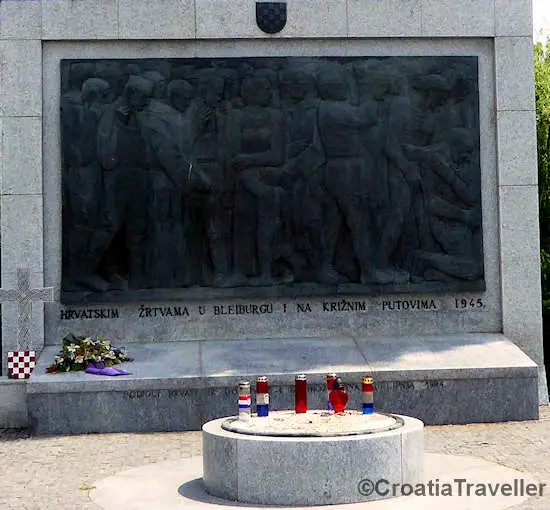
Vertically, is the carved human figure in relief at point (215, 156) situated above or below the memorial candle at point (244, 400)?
above

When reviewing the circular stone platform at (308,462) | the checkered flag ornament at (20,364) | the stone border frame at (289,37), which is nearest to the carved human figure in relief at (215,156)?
the stone border frame at (289,37)

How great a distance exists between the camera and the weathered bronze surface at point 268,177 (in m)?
14.2

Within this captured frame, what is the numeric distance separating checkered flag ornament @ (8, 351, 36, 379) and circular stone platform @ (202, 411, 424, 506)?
534 cm

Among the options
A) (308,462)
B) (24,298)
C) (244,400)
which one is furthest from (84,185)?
(308,462)

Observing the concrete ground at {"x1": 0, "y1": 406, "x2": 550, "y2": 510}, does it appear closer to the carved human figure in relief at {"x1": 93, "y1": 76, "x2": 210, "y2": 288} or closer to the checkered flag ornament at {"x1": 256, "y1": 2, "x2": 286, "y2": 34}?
the carved human figure in relief at {"x1": 93, "y1": 76, "x2": 210, "y2": 288}

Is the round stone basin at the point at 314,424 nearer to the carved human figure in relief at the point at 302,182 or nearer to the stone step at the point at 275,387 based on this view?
the stone step at the point at 275,387

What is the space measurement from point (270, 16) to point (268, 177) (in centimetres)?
241

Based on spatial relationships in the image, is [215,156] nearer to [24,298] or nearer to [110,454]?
[24,298]

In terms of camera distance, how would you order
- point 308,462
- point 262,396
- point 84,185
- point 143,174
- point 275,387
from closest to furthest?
point 308,462, point 262,396, point 275,387, point 84,185, point 143,174

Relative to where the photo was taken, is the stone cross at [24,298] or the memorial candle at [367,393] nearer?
the memorial candle at [367,393]

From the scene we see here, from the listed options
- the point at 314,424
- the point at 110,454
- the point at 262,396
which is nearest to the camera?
the point at 314,424

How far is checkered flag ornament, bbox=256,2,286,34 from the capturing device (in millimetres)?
14461

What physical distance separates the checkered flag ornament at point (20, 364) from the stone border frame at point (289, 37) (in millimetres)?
890

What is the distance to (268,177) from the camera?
1435cm
